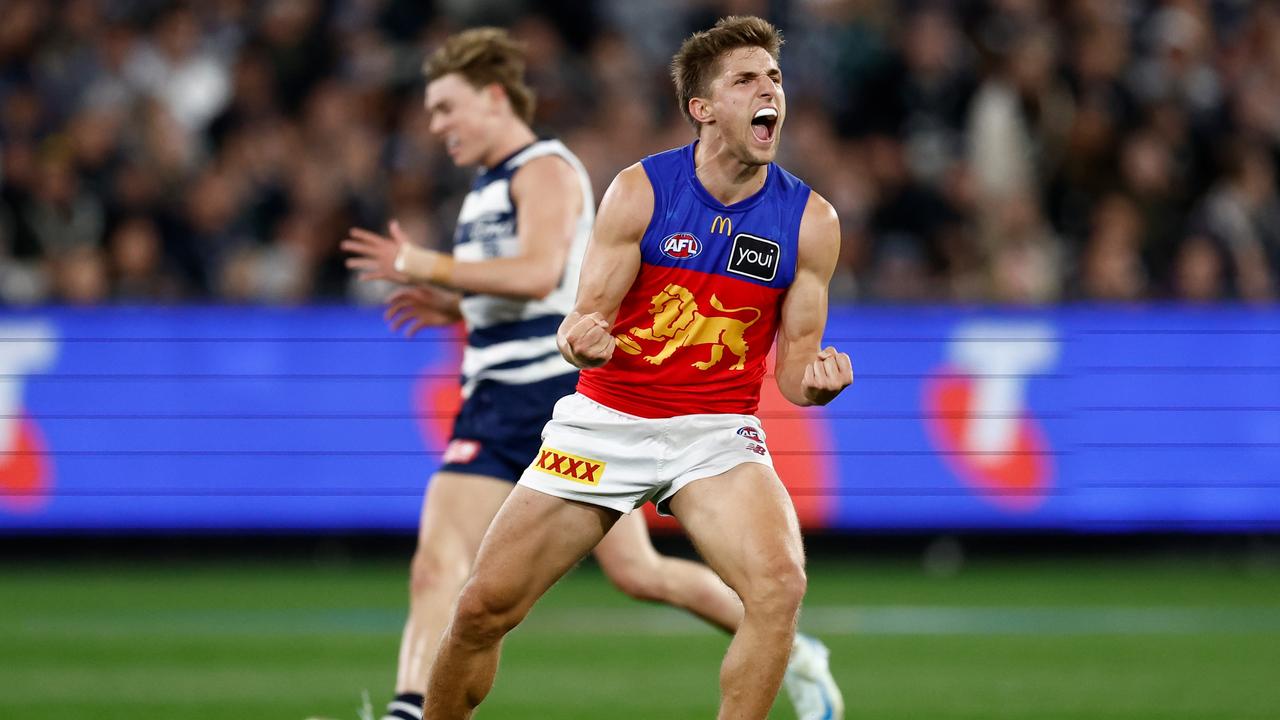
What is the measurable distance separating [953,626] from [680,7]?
7.59 m

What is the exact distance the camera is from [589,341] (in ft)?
17.8

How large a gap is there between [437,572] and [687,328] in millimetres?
1631

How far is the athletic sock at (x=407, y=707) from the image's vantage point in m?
6.65

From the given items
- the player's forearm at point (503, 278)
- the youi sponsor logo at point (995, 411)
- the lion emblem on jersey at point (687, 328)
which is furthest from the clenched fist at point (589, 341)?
the youi sponsor logo at point (995, 411)

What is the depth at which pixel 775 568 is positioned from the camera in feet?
18.0

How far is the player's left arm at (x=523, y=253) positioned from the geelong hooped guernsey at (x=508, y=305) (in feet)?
0.19

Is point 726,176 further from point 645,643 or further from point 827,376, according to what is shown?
point 645,643

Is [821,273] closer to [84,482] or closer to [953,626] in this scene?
[953,626]

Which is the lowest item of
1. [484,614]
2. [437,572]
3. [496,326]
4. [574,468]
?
[437,572]

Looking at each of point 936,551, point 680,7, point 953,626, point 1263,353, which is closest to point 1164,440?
point 1263,353

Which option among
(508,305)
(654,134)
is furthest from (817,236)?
A: (654,134)

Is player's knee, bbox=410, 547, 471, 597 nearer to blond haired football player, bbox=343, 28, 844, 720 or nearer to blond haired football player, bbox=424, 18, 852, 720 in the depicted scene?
blond haired football player, bbox=343, 28, 844, 720

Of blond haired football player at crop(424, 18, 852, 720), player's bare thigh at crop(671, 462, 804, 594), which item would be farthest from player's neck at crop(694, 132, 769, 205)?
player's bare thigh at crop(671, 462, 804, 594)

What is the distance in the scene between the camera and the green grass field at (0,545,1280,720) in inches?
326
